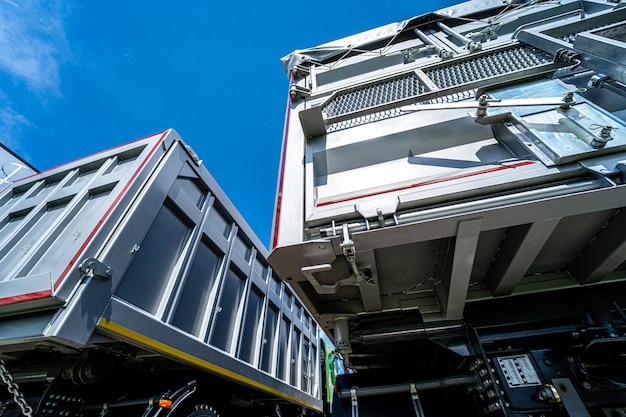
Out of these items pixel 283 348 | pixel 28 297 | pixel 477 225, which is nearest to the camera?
pixel 477 225

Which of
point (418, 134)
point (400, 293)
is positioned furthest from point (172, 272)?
point (418, 134)

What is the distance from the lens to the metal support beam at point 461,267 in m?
1.37

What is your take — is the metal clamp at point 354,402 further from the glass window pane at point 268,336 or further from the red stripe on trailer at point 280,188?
the glass window pane at point 268,336

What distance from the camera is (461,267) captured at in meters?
1.57

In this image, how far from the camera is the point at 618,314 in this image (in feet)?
5.34

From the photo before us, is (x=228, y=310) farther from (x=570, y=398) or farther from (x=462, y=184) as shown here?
(x=570, y=398)

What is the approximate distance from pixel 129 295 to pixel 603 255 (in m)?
3.30

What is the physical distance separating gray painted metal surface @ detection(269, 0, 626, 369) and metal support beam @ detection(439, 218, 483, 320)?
11 mm

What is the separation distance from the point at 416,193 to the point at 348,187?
591 mm

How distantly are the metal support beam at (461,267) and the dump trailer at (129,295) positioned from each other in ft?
7.36

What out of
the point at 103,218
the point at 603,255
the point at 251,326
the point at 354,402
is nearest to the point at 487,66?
the point at 603,255

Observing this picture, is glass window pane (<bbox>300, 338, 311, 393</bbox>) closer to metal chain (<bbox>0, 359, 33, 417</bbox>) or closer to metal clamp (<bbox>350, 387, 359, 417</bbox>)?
metal clamp (<bbox>350, 387, 359, 417</bbox>)

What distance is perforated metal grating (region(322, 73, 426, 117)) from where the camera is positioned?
247cm

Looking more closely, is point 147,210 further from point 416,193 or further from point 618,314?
point 618,314
